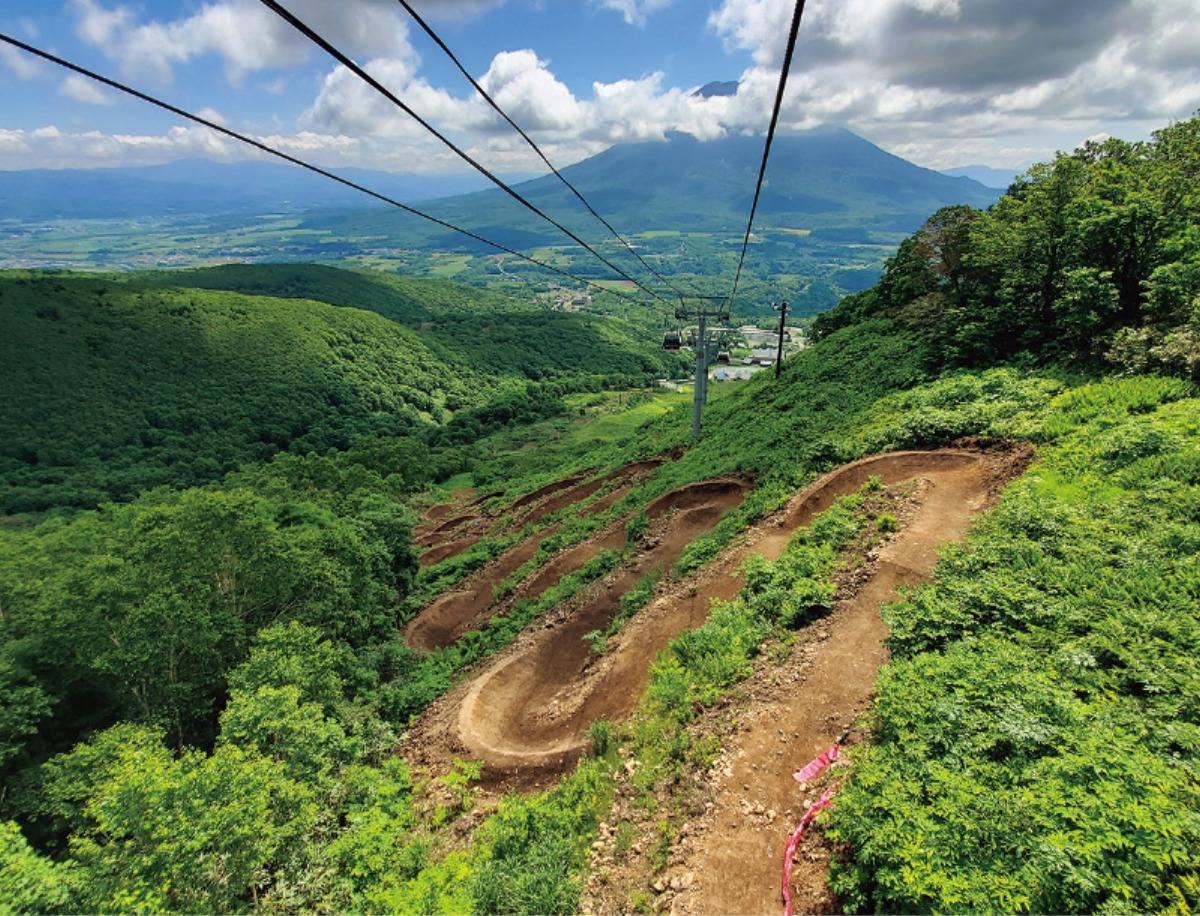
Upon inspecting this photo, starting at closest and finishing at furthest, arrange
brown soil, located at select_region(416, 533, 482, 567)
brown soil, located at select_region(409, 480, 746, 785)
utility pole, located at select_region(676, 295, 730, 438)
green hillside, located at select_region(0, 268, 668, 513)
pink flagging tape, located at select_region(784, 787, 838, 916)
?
pink flagging tape, located at select_region(784, 787, 838, 916), brown soil, located at select_region(409, 480, 746, 785), utility pole, located at select_region(676, 295, 730, 438), brown soil, located at select_region(416, 533, 482, 567), green hillside, located at select_region(0, 268, 668, 513)

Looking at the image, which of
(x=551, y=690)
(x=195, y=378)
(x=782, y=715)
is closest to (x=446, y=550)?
(x=551, y=690)

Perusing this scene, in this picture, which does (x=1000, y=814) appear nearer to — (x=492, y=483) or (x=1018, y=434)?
(x=1018, y=434)

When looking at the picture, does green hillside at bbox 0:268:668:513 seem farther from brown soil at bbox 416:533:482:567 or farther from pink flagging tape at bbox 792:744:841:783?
pink flagging tape at bbox 792:744:841:783

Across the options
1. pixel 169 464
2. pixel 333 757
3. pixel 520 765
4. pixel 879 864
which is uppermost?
pixel 879 864

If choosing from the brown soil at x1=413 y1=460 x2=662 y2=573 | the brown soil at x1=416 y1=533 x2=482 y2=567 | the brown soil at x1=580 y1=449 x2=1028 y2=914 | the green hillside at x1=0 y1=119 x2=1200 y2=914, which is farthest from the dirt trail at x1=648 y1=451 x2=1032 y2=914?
the brown soil at x1=416 y1=533 x2=482 y2=567

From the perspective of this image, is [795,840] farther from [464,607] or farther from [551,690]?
Result: [464,607]

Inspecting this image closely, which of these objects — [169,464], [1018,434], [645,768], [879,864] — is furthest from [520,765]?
[169,464]
